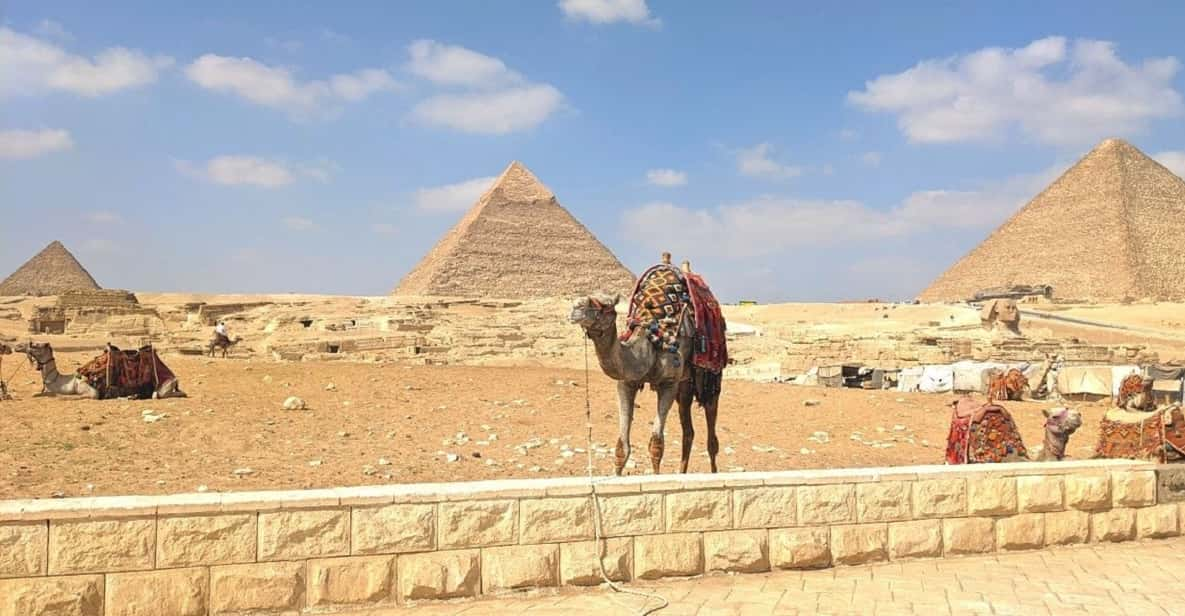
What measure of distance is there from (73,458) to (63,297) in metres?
29.4

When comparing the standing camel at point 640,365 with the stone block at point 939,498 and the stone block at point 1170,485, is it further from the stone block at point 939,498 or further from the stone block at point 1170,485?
the stone block at point 1170,485

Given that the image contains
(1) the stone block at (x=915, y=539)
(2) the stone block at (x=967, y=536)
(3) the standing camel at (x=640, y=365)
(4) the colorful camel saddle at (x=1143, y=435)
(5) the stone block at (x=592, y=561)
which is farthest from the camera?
(4) the colorful camel saddle at (x=1143, y=435)

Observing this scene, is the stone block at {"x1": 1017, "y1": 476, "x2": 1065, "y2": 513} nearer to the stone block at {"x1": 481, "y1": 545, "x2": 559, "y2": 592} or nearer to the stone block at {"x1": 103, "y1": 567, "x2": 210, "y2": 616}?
the stone block at {"x1": 481, "y1": 545, "x2": 559, "y2": 592}

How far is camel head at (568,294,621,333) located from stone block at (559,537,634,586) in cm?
159

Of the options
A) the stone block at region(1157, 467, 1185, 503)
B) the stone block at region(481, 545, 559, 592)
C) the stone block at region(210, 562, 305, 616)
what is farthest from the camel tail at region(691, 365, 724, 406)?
the stone block at region(210, 562, 305, 616)

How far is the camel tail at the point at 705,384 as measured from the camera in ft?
21.5

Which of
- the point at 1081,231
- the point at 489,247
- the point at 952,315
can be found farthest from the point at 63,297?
the point at 1081,231

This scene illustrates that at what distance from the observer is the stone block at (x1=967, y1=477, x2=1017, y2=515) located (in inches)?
197

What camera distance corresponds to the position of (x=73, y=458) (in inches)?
325

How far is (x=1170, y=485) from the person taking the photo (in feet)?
18.4

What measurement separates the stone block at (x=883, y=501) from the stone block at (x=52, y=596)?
344cm

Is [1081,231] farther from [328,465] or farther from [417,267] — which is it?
[328,465]

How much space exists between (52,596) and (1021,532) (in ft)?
15.2

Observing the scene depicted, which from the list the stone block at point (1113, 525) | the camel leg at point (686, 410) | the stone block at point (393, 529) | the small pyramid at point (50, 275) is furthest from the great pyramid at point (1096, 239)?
the stone block at point (393, 529)
